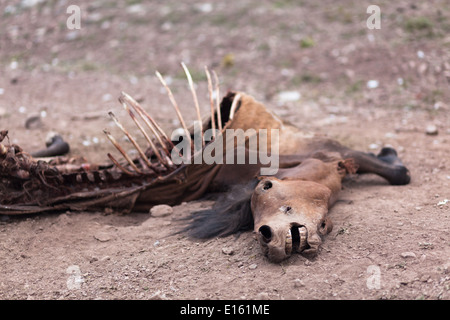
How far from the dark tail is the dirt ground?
78 millimetres

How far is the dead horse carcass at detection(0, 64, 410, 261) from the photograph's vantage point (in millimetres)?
2807

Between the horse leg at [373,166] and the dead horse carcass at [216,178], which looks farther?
the horse leg at [373,166]

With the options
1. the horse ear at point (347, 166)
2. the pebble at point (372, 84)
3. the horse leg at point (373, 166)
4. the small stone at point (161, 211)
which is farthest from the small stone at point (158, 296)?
the pebble at point (372, 84)

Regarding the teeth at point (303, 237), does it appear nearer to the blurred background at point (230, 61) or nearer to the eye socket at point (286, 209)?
the eye socket at point (286, 209)

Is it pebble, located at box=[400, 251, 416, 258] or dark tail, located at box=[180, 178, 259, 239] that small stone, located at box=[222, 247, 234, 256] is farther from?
pebble, located at box=[400, 251, 416, 258]

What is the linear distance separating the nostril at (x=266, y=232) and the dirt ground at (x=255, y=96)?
13cm

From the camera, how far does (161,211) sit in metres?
3.27

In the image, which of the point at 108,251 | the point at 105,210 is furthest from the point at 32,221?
the point at 108,251

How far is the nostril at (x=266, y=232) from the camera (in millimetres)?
2479

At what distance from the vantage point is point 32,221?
3.24 m

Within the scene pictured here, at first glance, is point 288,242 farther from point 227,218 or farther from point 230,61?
point 230,61

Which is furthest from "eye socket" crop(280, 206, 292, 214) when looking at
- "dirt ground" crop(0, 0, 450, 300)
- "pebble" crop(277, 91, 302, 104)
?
"pebble" crop(277, 91, 302, 104)

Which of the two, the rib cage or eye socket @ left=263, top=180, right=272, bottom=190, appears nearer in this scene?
eye socket @ left=263, top=180, right=272, bottom=190

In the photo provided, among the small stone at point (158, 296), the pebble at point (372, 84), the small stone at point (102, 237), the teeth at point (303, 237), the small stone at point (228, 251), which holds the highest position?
the teeth at point (303, 237)
